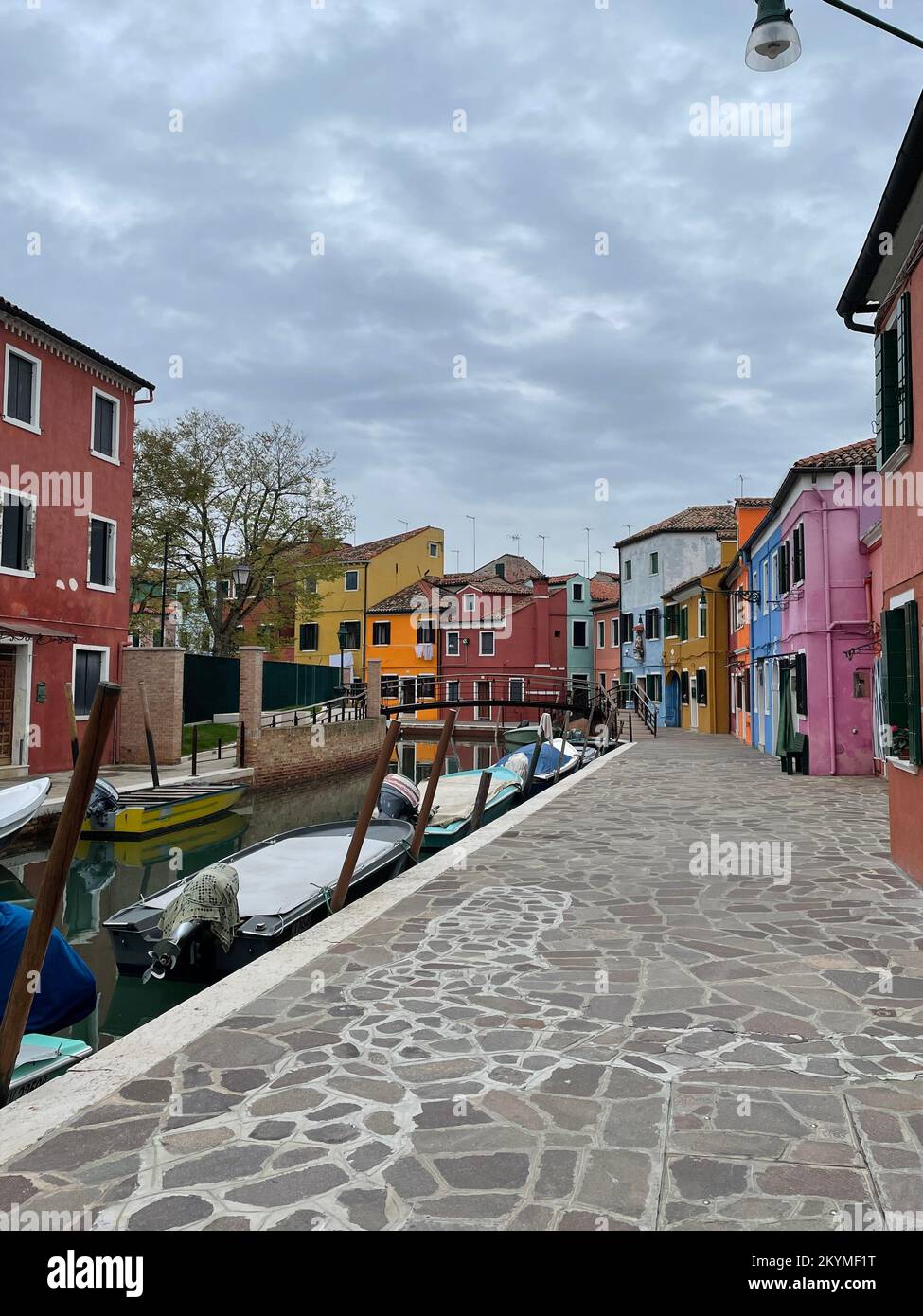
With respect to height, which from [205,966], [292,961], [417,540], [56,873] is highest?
[417,540]

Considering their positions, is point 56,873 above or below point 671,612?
below

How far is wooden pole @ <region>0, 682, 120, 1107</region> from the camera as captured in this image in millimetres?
3654

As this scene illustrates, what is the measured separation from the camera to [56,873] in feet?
12.7

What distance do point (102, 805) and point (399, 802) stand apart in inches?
198

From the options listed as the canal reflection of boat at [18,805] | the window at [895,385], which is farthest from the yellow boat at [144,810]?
the window at [895,385]

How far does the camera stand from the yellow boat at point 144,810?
14.7m

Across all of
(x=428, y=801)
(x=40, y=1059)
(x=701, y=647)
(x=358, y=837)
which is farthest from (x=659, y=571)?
(x=40, y=1059)

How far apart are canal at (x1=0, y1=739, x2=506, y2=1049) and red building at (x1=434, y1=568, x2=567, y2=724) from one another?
2200 cm

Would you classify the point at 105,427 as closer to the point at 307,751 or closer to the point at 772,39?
the point at 307,751
